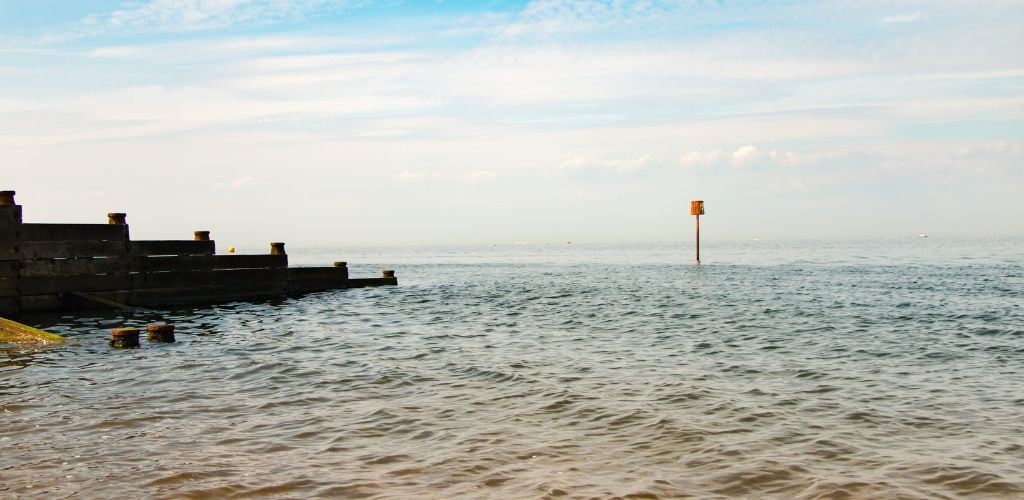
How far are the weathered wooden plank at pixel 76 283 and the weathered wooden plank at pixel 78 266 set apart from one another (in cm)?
10

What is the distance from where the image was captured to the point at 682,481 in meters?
5.84

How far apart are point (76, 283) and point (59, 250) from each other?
3.05 feet

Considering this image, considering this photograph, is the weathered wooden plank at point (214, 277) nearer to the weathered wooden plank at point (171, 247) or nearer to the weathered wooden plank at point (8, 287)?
the weathered wooden plank at point (171, 247)

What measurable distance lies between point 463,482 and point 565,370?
5435 mm

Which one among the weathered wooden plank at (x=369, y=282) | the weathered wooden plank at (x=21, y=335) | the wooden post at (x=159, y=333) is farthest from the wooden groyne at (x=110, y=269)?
the wooden post at (x=159, y=333)

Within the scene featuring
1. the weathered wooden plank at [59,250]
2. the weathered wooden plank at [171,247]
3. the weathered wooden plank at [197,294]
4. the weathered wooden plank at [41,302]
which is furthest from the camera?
the weathered wooden plank at [171,247]

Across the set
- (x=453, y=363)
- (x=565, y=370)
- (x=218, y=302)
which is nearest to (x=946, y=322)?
(x=565, y=370)

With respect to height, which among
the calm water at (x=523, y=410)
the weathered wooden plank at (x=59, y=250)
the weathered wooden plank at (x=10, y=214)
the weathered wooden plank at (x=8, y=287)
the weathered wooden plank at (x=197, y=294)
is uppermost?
the weathered wooden plank at (x=10, y=214)

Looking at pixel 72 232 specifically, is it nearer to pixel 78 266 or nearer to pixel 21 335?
pixel 78 266

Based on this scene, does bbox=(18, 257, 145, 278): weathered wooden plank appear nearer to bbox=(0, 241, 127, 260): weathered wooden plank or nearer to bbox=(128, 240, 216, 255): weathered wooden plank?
bbox=(0, 241, 127, 260): weathered wooden plank

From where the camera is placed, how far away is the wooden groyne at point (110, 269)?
675 inches

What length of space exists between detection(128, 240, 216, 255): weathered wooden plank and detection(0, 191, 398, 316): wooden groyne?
0.09ft

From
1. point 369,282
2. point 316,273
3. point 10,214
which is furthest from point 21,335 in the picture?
point 369,282

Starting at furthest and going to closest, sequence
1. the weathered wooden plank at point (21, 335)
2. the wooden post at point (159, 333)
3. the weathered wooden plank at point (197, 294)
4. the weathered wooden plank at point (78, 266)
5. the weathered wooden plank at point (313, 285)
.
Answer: the weathered wooden plank at point (313, 285) < the weathered wooden plank at point (197, 294) < the weathered wooden plank at point (78, 266) < the wooden post at point (159, 333) < the weathered wooden plank at point (21, 335)
